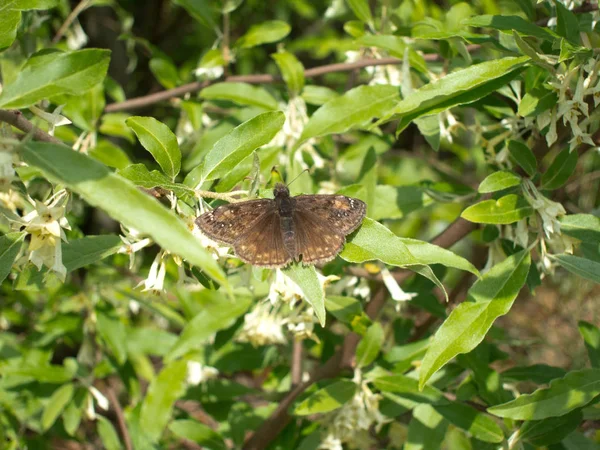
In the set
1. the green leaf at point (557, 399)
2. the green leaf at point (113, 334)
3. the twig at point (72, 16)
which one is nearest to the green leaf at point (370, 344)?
the green leaf at point (557, 399)

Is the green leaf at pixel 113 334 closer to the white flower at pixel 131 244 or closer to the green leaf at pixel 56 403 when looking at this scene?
the green leaf at pixel 56 403

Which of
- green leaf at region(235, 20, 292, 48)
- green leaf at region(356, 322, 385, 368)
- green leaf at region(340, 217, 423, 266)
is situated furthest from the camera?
green leaf at region(235, 20, 292, 48)

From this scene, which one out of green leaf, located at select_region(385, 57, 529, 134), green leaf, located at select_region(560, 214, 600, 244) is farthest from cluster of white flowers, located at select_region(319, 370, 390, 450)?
green leaf, located at select_region(385, 57, 529, 134)

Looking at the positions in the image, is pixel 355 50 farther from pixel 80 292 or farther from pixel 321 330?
pixel 80 292

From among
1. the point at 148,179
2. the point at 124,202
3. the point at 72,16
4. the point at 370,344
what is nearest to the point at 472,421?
the point at 370,344

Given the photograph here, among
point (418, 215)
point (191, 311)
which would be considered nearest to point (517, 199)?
point (191, 311)

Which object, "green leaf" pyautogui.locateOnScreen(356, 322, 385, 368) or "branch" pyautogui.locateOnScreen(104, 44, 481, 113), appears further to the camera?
"branch" pyautogui.locateOnScreen(104, 44, 481, 113)

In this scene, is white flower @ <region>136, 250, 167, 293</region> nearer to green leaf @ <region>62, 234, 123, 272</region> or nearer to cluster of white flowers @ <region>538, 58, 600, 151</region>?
green leaf @ <region>62, 234, 123, 272</region>

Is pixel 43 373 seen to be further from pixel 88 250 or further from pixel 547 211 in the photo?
pixel 547 211
